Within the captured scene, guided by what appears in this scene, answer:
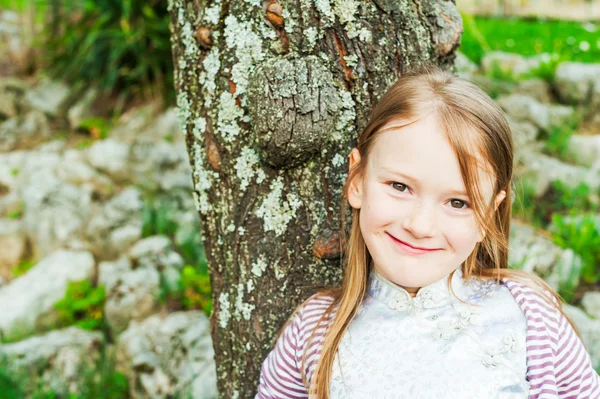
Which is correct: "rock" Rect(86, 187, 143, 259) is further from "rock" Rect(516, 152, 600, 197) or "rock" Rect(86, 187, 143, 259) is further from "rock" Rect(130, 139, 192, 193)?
"rock" Rect(516, 152, 600, 197)

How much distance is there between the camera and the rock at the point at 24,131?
15.5 feet

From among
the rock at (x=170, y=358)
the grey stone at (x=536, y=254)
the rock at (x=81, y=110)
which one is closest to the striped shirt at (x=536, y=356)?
the rock at (x=170, y=358)

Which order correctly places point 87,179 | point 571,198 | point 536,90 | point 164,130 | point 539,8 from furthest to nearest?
point 539,8 → point 164,130 → point 536,90 → point 87,179 → point 571,198

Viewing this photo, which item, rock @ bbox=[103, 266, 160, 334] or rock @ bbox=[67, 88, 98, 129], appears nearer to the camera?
rock @ bbox=[103, 266, 160, 334]

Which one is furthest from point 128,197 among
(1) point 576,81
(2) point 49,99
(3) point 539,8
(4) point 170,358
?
(3) point 539,8

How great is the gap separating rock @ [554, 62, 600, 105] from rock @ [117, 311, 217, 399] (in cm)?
300

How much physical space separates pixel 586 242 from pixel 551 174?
24.1 inches

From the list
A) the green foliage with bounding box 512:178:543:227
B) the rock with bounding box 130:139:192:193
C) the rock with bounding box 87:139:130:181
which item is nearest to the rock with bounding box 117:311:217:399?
the rock with bounding box 130:139:192:193

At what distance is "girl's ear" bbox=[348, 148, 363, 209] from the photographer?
1.37 metres

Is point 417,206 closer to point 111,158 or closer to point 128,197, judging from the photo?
point 128,197

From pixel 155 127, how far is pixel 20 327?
6.61ft

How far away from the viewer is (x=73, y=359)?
8.40 feet

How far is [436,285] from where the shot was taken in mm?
1368

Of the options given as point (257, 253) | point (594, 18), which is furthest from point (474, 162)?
point (594, 18)
